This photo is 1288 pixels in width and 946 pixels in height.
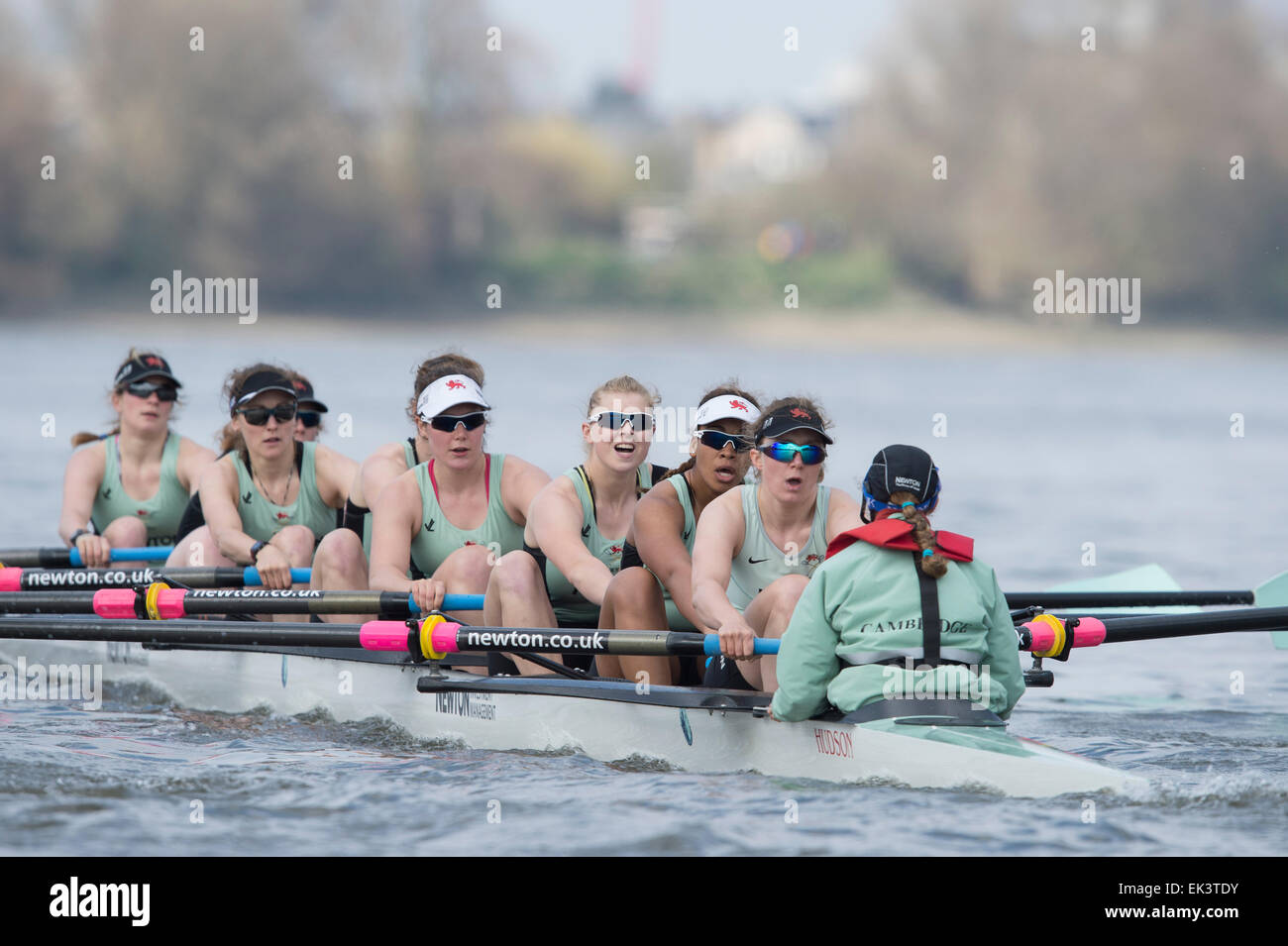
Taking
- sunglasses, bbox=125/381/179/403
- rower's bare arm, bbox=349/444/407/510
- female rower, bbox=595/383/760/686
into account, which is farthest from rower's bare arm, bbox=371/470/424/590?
sunglasses, bbox=125/381/179/403

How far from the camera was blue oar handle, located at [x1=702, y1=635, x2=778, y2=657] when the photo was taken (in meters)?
5.54

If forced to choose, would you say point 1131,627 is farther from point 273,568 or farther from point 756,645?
point 273,568

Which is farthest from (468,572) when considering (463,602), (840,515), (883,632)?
(883,632)

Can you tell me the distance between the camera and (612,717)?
606 centimetres

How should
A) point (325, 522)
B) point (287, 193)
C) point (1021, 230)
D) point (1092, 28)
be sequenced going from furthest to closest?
point (1092, 28)
point (1021, 230)
point (287, 193)
point (325, 522)

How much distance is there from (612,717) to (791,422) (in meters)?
1.35

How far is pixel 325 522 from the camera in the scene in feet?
27.2

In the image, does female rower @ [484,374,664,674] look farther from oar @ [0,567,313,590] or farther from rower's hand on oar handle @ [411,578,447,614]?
oar @ [0,567,313,590]

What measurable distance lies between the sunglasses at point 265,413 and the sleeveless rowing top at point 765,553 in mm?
2835

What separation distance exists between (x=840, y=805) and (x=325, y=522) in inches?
153

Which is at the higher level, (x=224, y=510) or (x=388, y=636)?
(x=224, y=510)
